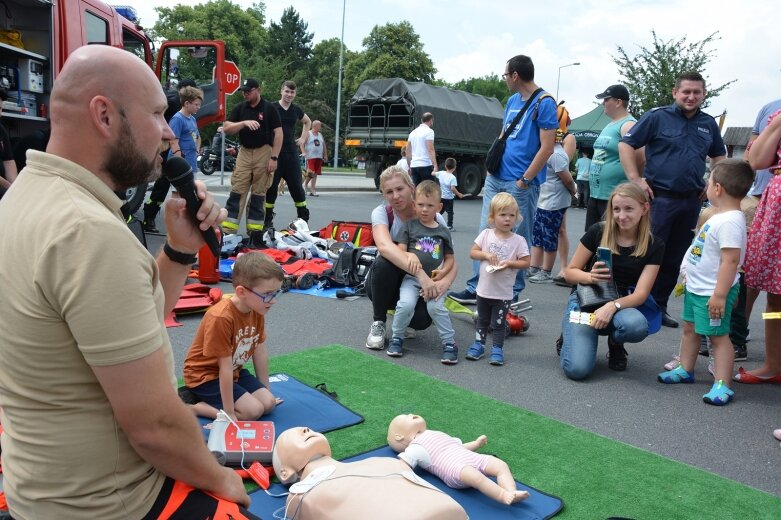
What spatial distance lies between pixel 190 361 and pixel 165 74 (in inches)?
331

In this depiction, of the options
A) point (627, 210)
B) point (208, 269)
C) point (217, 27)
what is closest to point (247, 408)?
point (627, 210)

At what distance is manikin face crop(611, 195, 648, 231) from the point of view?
14.4ft

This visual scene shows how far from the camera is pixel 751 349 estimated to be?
5.46m

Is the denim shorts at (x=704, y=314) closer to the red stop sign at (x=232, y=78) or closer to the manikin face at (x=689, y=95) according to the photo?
the manikin face at (x=689, y=95)

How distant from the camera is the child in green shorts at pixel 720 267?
4035mm

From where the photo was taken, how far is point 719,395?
408 centimetres

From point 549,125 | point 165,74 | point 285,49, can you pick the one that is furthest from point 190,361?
point 285,49

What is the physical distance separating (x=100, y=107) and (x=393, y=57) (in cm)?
5452

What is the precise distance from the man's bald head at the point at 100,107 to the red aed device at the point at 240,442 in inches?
70.2

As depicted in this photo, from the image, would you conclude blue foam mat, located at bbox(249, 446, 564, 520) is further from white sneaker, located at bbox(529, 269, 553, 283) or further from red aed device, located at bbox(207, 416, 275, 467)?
white sneaker, located at bbox(529, 269, 553, 283)

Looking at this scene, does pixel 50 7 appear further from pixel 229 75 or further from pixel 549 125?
pixel 549 125

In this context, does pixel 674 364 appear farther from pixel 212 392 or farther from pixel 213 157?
pixel 213 157

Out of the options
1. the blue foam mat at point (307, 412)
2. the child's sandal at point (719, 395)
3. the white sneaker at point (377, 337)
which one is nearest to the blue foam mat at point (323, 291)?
the white sneaker at point (377, 337)

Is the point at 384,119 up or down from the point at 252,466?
up
